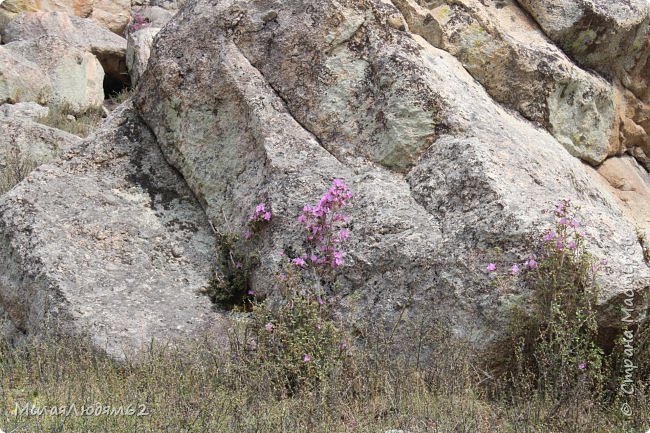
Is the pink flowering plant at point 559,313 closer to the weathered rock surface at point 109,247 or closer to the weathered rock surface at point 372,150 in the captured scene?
the weathered rock surface at point 372,150

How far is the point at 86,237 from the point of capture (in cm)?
689

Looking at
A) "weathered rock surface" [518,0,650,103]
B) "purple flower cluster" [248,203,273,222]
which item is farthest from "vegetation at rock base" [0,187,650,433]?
"weathered rock surface" [518,0,650,103]

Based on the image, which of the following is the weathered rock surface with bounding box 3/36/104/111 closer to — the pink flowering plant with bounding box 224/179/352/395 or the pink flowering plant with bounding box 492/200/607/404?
the pink flowering plant with bounding box 224/179/352/395

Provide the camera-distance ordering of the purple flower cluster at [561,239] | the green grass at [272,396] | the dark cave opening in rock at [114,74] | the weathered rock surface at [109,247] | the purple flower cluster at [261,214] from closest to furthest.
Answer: the green grass at [272,396]
the purple flower cluster at [561,239]
the weathered rock surface at [109,247]
the purple flower cluster at [261,214]
the dark cave opening in rock at [114,74]

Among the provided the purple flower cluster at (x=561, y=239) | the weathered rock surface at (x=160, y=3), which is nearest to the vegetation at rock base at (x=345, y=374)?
the purple flower cluster at (x=561, y=239)

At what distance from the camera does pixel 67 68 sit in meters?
14.3

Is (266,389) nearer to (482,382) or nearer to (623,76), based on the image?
(482,382)

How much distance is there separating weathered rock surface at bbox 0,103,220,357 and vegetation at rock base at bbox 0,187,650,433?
0.31m

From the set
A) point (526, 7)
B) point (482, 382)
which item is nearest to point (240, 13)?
point (526, 7)

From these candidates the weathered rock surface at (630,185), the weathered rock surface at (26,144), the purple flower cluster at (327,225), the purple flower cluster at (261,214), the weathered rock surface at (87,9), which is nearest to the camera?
the purple flower cluster at (327,225)

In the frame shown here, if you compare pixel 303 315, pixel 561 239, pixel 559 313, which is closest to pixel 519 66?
pixel 561 239

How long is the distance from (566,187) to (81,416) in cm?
429

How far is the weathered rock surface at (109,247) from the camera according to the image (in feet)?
20.6

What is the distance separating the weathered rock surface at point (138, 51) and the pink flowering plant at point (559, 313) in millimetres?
9284
